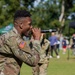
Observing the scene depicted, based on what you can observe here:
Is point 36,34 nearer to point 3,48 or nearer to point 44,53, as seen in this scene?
point 3,48

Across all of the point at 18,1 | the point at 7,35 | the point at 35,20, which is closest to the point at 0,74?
the point at 7,35

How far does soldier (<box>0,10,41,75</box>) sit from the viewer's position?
14.8 ft

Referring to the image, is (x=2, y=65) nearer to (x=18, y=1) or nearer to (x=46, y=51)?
(x=46, y=51)

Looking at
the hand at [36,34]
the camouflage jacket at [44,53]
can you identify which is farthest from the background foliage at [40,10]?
the hand at [36,34]

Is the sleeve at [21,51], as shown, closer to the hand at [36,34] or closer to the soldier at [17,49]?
the soldier at [17,49]

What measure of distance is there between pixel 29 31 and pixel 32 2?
60821 mm

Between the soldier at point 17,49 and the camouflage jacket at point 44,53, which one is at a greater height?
the soldier at point 17,49

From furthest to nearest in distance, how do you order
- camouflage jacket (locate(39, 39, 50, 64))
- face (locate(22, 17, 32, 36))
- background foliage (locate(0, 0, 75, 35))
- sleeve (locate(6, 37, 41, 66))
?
background foliage (locate(0, 0, 75, 35)) < camouflage jacket (locate(39, 39, 50, 64)) < face (locate(22, 17, 32, 36)) < sleeve (locate(6, 37, 41, 66))

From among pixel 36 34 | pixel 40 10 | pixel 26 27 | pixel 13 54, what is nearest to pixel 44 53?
pixel 36 34

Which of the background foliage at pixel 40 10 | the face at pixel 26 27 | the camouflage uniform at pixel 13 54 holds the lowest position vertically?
the background foliage at pixel 40 10

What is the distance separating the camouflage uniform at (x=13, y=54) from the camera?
14.8ft

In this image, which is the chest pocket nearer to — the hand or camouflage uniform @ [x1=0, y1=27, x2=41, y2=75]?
camouflage uniform @ [x1=0, y1=27, x2=41, y2=75]

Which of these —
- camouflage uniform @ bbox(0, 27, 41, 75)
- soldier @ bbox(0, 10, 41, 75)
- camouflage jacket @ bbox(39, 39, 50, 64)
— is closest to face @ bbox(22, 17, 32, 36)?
soldier @ bbox(0, 10, 41, 75)

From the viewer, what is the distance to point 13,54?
15.0ft
